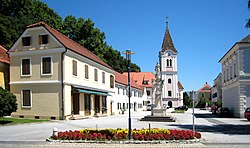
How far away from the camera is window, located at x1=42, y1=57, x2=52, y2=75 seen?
3183cm

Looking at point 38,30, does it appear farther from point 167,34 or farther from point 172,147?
point 167,34

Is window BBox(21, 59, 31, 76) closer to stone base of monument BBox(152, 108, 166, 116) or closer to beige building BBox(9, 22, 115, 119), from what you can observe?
beige building BBox(9, 22, 115, 119)

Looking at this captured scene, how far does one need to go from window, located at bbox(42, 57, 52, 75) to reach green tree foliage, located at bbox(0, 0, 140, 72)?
1379 cm

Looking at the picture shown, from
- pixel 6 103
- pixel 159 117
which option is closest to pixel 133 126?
pixel 159 117

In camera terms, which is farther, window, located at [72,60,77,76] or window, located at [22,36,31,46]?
window, located at [72,60,77,76]

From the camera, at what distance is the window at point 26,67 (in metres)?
32.6

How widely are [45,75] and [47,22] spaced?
20.9m

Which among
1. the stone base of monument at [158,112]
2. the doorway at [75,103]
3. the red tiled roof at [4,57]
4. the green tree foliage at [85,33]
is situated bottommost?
the stone base of monument at [158,112]

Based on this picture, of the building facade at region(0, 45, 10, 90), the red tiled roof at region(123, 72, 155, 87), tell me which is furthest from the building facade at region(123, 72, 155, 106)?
the building facade at region(0, 45, 10, 90)

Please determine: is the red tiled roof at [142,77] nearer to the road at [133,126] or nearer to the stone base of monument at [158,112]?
the stone base of monument at [158,112]

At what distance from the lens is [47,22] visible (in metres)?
50.1

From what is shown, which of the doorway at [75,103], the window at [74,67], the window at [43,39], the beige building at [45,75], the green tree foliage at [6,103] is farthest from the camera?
the doorway at [75,103]

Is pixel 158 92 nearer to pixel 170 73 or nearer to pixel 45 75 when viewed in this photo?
pixel 45 75

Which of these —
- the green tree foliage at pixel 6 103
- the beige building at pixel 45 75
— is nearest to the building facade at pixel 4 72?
the beige building at pixel 45 75
